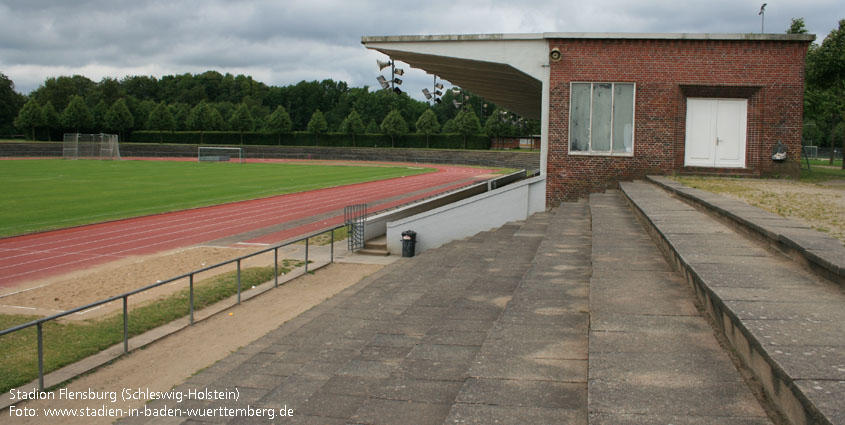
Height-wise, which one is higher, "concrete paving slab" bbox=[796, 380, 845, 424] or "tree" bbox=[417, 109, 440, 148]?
"tree" bbox=[417, 109, 440, 148]

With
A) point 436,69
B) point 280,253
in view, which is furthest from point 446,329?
point 436,69

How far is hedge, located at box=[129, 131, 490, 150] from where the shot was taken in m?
85.2

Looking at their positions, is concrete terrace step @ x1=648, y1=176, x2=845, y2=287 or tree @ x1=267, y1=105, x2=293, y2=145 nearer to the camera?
concrete terrace step @ x1=648, y1=176, x2=845, y2=287

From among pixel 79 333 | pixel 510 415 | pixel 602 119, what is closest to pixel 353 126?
pixel 602 119

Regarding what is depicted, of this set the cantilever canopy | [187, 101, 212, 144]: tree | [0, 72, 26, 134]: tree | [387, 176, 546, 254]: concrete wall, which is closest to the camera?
[387, 176, 546, 254]: concrete wall

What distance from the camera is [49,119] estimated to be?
301 ft

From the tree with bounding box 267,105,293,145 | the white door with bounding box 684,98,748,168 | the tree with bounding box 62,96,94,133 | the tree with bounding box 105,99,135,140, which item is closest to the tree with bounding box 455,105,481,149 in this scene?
the tree with bounding box 267,105,293,145

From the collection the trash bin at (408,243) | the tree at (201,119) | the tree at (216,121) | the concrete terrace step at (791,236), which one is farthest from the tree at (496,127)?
the concrete terrace step at (791,236)

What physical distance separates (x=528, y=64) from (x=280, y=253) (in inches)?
380

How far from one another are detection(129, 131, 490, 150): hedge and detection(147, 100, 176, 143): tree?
708 mm

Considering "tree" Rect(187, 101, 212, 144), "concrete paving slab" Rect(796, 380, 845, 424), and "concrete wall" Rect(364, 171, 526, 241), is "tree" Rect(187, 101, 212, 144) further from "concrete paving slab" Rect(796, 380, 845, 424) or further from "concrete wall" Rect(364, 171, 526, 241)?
"concrete paving slab" Rect(796, 380, 845, 424)

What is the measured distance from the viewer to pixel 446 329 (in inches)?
281

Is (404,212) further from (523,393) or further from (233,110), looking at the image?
(233,110)

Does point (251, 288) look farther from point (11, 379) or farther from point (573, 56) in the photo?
point (573, 56)
